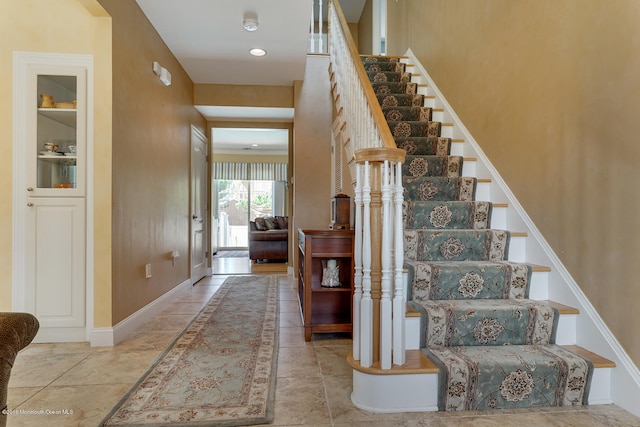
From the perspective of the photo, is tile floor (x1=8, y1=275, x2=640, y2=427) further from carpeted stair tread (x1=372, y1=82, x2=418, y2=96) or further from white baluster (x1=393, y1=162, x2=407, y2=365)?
carpeted stair tread (x1=372, y1=82, x2=418, y2=96)

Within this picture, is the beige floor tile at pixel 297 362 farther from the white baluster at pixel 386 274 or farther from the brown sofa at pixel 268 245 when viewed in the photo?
the brown sofa at pixel 268 245

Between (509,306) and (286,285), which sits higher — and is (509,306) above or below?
above

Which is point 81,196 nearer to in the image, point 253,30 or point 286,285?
point 253,30

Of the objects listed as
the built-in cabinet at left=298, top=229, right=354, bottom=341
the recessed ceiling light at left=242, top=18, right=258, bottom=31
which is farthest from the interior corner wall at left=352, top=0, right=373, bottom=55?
the built-in cabinet at left=298, top=229, right=354, bottom=341

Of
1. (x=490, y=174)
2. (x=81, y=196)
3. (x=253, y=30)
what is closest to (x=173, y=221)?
(x=81, y=196)

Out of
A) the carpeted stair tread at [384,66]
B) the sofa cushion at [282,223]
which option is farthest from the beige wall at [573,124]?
the sofa cushion at [282,223]

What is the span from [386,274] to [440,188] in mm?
1336

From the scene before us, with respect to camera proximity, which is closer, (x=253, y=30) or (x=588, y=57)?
(x=588, y=57)

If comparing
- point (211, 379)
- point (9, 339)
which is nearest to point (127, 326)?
point (211, 379)

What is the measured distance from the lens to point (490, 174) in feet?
8.66

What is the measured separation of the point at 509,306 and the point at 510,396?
17.7 inches

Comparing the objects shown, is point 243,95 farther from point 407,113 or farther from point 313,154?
point 407,113

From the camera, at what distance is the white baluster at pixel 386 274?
158 centimetres

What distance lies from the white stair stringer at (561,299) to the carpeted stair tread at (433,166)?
0.16 metres
